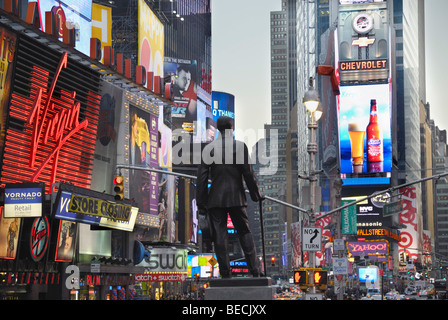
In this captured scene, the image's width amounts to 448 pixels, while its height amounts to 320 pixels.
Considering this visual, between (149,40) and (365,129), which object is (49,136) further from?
(365,129)

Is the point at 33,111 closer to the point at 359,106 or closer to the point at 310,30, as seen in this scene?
the point at 359,106

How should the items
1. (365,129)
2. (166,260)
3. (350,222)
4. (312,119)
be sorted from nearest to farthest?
(312,119) < (166,260) < (350,222) < (365,129)

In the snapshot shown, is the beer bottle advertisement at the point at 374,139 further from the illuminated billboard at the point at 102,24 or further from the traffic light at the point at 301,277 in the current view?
the traffic light at the point at 301,277

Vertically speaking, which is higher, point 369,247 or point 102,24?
point 102,24

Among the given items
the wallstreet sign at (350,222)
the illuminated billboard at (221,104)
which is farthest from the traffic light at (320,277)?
the illuminated billboard at (221,104)

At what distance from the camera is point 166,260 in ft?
249

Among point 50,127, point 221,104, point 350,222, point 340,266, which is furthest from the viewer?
point 221,104

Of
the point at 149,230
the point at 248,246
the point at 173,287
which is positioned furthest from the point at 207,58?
the point at 248,246

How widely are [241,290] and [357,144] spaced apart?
123 m

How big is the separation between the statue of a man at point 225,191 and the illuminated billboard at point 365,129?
12106 cm

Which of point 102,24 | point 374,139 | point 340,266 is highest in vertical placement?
point 374,139

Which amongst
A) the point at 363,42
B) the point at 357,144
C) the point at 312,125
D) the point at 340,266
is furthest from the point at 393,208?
the point at 363,42

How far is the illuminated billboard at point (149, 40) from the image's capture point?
75425 mm
